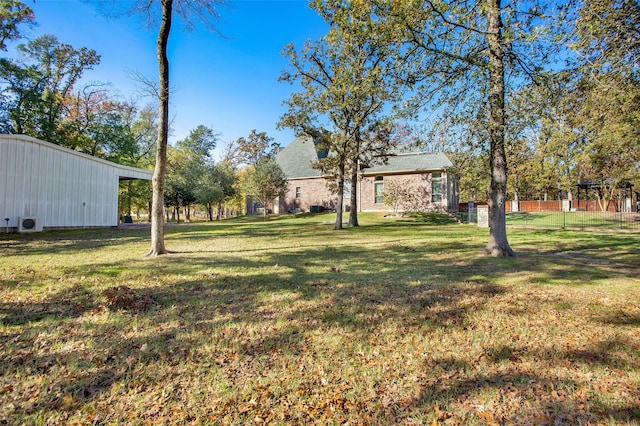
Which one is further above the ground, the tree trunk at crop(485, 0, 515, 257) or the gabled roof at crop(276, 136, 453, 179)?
the gabled roof at crop(276, 136, 453, 179)

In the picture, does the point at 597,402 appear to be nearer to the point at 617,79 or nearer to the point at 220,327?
the point at 220,327

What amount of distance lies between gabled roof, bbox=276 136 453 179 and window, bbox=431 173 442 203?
72cm

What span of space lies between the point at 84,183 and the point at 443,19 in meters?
17.9

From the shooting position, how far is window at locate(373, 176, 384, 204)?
25672 millimetres

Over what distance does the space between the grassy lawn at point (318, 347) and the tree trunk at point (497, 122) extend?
1990mm

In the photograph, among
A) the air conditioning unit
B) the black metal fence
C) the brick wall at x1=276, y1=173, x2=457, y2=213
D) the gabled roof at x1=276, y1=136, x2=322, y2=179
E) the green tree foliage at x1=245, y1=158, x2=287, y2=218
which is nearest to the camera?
the air conditioning unit

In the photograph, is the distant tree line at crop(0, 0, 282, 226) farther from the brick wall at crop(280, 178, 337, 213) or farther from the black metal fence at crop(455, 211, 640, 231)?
the black metal fence at crop(455, 211, 640, 231)

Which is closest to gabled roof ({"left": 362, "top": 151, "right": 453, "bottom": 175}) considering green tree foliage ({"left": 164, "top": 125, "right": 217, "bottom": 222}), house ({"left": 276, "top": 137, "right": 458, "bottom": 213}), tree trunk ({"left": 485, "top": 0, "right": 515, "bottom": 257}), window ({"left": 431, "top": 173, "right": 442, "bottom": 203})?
house ({"left": 276, "top": 137, "right": 458, "bottom": 213})

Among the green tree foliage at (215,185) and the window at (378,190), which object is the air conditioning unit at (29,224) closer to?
the green tree foliage at (215,185)

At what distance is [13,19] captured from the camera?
1598cm

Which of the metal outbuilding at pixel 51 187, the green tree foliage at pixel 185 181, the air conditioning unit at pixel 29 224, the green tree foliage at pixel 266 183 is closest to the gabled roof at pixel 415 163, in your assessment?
the green tree foliage at pixel 266 183

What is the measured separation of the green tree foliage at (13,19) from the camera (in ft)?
49.1

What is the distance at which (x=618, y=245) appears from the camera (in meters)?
9.96

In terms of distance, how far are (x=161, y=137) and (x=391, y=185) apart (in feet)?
60.3
